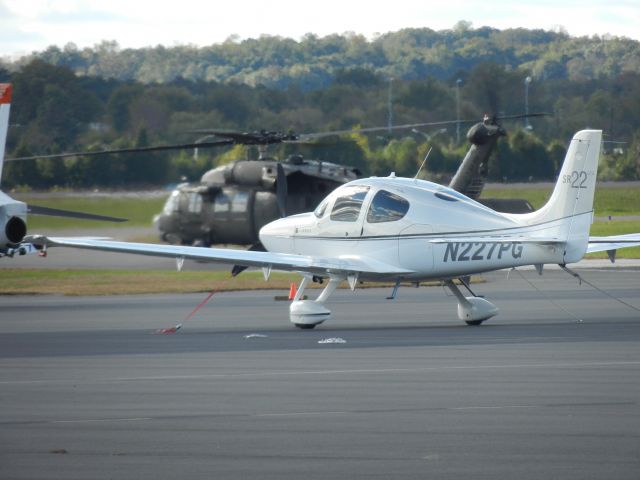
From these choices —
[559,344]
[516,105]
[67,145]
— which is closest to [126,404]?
[559,344]

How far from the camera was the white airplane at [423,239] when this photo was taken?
63.0 ft

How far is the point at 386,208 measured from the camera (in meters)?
21.0

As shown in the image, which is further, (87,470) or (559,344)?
(559,344)

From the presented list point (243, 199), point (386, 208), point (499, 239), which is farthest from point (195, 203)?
point (499, 239)

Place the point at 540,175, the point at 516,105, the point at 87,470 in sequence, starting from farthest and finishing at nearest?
the point at 516,105, the point at 540,175, the point at 87,470

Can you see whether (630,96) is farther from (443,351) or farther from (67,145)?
(443,351)


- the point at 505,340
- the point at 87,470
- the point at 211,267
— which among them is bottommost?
the point at 211,267

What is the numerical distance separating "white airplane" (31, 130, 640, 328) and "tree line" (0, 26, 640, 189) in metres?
14.1

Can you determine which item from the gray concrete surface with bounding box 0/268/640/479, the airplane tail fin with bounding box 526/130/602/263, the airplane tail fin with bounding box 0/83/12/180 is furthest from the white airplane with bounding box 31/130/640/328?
the airplane tail fin with bounding box 0/83/12/180

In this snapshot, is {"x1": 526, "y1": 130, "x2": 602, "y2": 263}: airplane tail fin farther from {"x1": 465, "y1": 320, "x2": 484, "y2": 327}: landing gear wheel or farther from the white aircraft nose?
the white aircraft nose

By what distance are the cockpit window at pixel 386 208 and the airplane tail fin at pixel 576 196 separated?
2.56 metres

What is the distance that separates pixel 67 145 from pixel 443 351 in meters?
31.6

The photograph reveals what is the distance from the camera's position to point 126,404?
1255 centimetres

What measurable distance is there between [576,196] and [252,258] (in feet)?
17.2
